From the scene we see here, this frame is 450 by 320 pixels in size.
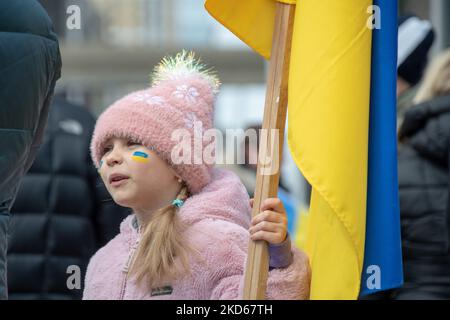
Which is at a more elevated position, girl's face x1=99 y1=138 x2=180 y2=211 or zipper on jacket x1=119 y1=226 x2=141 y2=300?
girl's face x1=99 y1=138 x2=180 y2=211

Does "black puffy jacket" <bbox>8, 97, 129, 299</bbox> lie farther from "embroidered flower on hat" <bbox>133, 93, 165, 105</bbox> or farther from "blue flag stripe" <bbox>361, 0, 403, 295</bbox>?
"blue flag stripe" <bbox>361, 0, 403, 295</bbox>

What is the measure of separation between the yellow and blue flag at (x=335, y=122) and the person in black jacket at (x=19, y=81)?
643mm

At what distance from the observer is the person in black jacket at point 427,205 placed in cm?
A: 393

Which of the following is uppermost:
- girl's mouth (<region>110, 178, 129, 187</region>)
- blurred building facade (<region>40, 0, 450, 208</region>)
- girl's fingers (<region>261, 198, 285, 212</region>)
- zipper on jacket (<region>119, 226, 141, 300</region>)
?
blurred building facade (<region>40, 0, 450, 208</region>)

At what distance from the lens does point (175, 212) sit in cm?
272

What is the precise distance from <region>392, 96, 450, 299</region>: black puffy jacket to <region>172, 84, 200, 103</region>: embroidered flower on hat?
4.54 feet

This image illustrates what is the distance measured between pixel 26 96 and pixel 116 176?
1.51ft

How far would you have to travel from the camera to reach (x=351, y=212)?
264cm

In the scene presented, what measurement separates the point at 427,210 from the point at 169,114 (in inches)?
59.2

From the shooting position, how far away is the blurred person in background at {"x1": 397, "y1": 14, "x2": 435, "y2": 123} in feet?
15.6

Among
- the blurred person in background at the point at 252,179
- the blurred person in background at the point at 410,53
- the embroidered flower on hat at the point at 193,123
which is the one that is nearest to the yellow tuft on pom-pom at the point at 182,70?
the embroidered flower on hat at the point at 193,123

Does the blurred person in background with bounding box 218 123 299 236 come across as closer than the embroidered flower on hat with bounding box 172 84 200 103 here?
No

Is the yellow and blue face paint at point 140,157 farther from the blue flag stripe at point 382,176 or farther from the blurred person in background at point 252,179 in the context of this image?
the blurred person in background at point 252,179

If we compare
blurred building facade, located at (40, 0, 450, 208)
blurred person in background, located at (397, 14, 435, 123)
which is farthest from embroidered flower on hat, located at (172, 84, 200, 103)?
blurred building facade, located at (40, 0, 450, 208)
